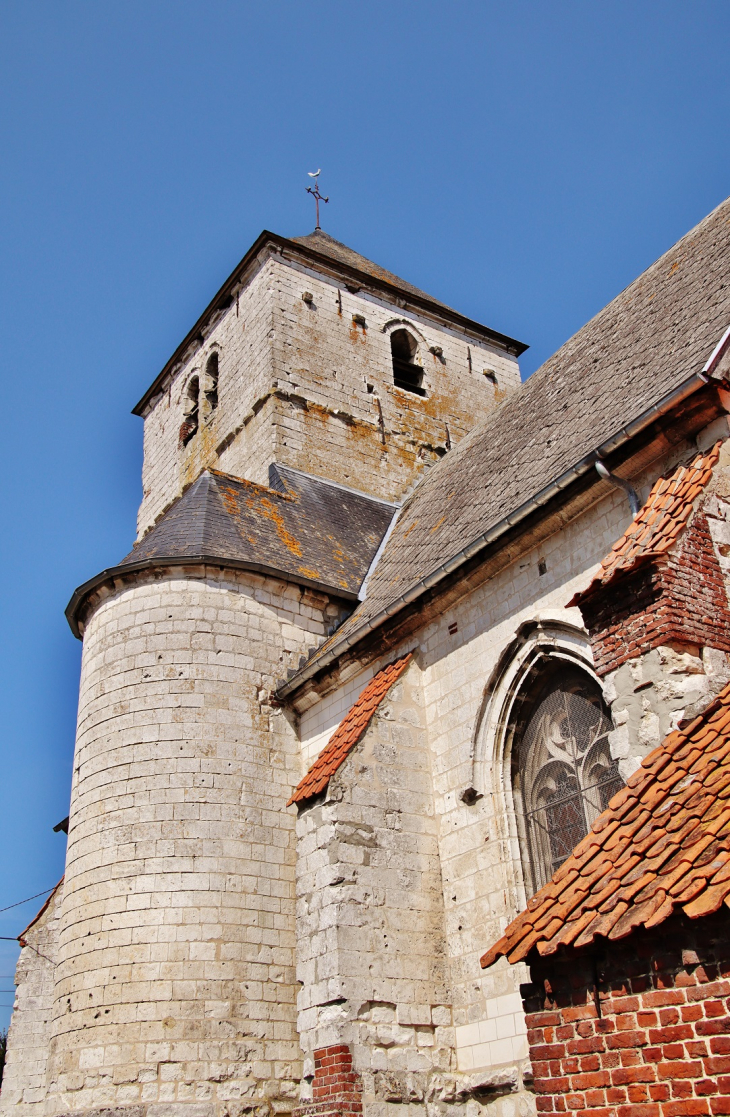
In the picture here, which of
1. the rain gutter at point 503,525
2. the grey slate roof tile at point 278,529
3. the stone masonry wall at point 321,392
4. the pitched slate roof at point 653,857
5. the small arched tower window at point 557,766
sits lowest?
the pitched slate roof at point 653,857

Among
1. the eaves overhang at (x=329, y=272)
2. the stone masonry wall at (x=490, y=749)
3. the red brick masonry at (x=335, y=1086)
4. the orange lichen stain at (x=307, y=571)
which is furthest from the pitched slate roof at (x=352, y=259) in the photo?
the red brick masonry at (x=335, y=1086)

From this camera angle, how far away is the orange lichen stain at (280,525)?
10875mm

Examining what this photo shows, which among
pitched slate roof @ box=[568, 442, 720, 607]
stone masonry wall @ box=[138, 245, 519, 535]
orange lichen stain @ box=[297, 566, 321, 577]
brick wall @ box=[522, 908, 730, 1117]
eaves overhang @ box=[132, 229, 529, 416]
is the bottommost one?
brick wall @ box=[522, 908, 730, 1117]

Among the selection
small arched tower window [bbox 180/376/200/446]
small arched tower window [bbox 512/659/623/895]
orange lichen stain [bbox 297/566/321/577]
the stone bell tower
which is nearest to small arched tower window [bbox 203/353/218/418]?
small arched tower window [bbox 180/376/200/446]

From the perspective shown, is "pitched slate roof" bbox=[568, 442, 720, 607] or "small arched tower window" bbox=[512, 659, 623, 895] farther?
"small arched tower window" bbox=[512, 659, 623, 895]

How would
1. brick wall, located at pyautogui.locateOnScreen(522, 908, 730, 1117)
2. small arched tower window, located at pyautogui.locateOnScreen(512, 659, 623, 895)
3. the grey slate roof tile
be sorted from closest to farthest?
brick wall, located at pyautogui.locateOnScreen(522, 908, 730, 1117) < small arched tower window, located at pyautogui.locateOnScreen(512, 659, 623, 895) < the grey slate roof tile

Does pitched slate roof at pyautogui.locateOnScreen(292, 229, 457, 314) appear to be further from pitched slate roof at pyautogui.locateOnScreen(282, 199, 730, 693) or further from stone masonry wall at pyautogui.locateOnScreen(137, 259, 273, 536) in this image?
pitched slate roof at pyautogui.locateOnScreen(282, 199, 730, 693)

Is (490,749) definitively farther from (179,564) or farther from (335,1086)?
(179,564)

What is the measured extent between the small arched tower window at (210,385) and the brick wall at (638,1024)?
1265 cm

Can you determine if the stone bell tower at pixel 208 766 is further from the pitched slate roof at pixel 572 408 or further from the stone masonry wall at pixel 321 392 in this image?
the pitched slate roof at pixel 572 408

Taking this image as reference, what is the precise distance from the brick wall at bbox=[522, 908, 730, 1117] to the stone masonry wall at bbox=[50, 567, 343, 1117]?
402cm

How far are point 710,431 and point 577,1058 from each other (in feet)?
12.9

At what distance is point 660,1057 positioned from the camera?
381 cm

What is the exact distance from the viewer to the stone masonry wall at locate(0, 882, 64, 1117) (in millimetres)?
10742
